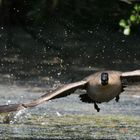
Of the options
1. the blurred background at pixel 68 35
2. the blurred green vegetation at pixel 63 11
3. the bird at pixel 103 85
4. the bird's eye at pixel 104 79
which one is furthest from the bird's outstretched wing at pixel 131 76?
the blurred green vegetation at pixel 63 11

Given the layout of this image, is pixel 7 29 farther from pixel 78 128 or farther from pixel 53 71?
pixel 78 128

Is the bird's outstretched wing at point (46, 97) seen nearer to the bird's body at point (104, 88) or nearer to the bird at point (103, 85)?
the bird at point (103, 85)

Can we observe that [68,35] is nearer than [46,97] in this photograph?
No

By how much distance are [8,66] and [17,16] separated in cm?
364

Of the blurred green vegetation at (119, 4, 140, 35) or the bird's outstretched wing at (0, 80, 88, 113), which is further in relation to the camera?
A: the blurred green vegetation at (119, 4, 140, 35)

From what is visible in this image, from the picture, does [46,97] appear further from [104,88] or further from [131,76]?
[131,76]

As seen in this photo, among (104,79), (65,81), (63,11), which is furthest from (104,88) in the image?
(63,11)

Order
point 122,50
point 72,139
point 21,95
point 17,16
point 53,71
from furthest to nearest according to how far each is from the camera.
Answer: point 17,16
point 122,50
point 53,71
point 21,95
point 72,139

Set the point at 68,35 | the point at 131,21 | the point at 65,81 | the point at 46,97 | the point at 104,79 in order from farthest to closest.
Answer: the point at 68,35, the point at 131,21, the point at 65,81, the point at 104,79, the point at 46,97

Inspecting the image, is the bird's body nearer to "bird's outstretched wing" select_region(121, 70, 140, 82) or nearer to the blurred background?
"bird's outstretched wing" select_region(121, 70, 140, 82)

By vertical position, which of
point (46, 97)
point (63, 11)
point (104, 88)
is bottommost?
point (63, 11)

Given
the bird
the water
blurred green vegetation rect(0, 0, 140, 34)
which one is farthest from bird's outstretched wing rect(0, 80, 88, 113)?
blurred green vegetation rect(0, 0, 140, 34)

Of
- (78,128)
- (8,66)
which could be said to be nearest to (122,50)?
(8,66)

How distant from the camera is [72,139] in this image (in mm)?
9703
